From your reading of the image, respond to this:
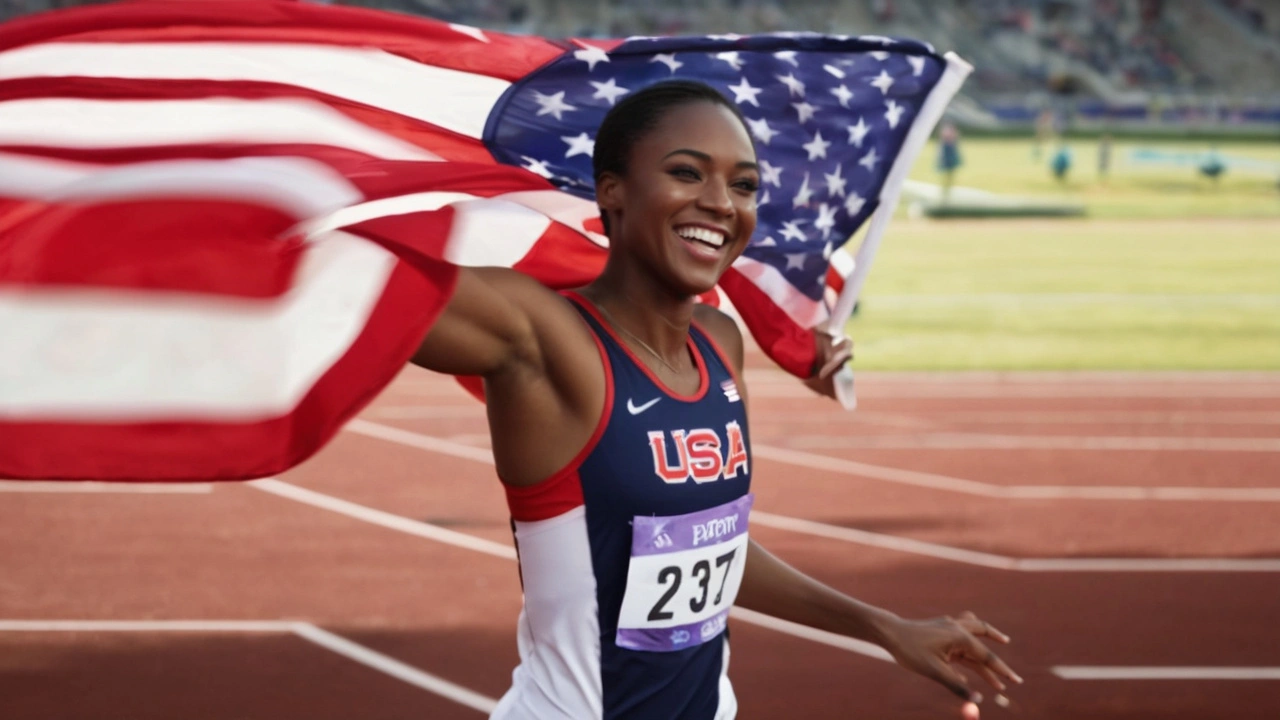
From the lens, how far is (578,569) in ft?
8.52

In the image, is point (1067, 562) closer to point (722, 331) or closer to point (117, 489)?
point (722, 331)

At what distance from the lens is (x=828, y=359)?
3.72m

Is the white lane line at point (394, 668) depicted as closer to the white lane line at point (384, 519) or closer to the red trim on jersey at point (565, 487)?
the white lane line at point (384, 519)

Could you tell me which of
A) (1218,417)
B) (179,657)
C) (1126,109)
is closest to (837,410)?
(1218,417)

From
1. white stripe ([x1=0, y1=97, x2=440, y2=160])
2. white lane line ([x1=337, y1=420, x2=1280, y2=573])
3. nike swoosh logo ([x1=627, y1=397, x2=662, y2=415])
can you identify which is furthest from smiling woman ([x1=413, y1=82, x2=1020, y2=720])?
white lane line ([x1=337, y1=420, x2=1280, y2=573])

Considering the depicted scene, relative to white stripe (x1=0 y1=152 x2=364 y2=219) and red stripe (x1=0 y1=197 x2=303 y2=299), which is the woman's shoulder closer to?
white stripe (x1=0 y1=152 x2=364 y2=219)

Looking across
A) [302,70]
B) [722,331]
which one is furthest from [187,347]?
[722,331]

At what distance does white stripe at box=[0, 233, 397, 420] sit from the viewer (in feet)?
8.20

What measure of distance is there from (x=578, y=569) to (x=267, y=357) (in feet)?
2.01

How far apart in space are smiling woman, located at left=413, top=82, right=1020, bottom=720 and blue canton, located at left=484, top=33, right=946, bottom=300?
1053mm

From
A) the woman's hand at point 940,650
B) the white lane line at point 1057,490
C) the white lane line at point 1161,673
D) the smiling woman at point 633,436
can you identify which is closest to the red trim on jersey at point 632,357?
the smiling woman at point 633,436

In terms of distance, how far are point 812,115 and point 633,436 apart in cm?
159

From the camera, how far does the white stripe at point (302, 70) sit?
2.96 meters

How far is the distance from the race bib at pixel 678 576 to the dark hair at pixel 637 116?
60 cm
